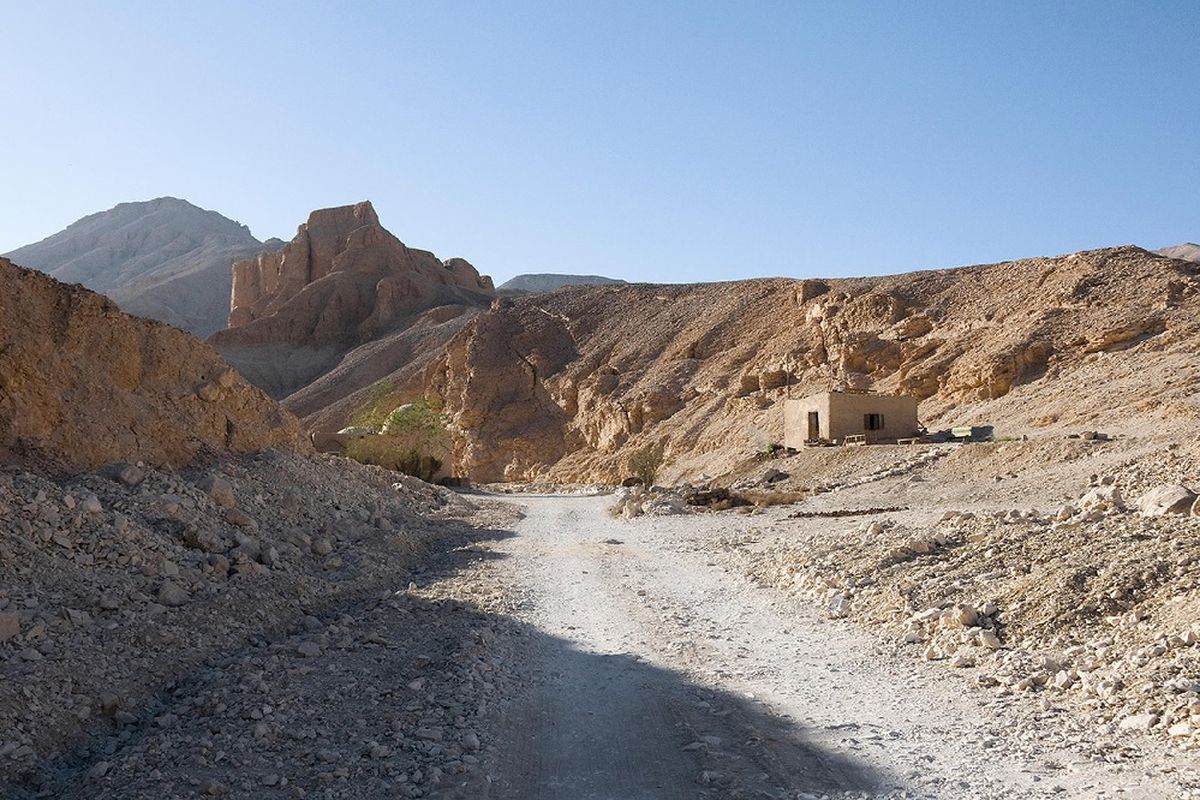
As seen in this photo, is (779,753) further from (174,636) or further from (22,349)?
(22,349)

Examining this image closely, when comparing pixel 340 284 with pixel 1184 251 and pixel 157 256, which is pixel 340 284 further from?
pixel 1184 251

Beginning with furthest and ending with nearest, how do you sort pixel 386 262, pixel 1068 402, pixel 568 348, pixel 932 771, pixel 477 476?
pixel 386 262, pixel 568 348, pixel 477 476, pixel 1068 402, pixel 932 771

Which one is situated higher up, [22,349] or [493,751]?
[22,349]

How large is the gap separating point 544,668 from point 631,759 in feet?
7.08

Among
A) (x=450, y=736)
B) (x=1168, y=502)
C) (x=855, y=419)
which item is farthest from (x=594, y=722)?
(x=855, y=419)

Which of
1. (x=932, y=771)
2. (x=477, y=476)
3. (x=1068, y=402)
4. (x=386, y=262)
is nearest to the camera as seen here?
(x=932, y=771)

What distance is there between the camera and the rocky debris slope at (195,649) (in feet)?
17.6

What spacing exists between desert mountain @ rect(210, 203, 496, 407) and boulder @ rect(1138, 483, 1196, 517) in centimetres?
6546

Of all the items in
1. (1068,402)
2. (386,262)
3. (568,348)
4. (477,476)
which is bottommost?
(477,476)

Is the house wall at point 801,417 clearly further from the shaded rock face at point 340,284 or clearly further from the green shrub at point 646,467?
the shaded rock face at point 340,284

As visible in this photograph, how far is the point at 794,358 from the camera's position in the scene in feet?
159

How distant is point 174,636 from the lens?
7.55 m

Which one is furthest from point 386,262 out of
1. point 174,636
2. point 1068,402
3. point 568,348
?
point 174,636

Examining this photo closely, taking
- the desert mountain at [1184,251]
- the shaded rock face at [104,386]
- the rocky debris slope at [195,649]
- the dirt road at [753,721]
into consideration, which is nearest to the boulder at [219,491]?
the rocky debris slope at [195,649]
